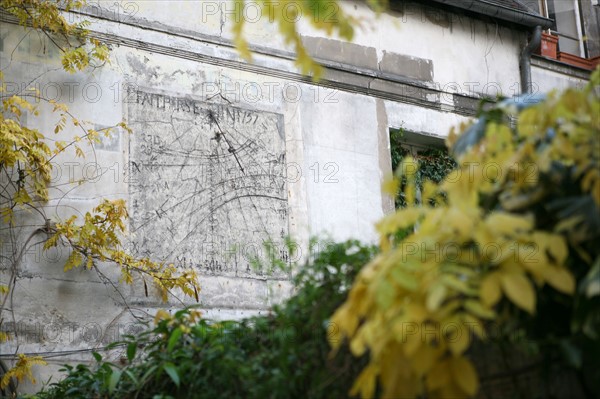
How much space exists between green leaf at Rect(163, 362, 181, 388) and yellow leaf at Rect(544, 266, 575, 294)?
2.75 metres

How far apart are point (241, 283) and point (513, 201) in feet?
19.4

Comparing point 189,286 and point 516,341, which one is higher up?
point 189,286

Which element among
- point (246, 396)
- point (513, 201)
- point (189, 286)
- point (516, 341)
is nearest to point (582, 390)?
point (516, 341)

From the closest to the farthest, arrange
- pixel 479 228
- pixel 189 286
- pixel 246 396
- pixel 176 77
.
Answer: pixel 479 228 → pixel 246 396 → pixel 189 286 → pixel 176 77

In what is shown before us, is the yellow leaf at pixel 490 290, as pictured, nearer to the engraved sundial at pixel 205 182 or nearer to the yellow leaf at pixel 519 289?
the yellow leaf at pixel 519 289

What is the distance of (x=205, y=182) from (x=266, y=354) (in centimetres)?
466

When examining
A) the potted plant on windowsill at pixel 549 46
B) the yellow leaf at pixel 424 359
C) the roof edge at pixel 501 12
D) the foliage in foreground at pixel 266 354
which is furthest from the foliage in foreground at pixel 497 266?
the potted plant on windowsill at pixel 549 46

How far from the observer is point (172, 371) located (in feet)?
17.5

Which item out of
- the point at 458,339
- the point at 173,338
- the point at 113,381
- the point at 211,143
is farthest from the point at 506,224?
the point at 211,143

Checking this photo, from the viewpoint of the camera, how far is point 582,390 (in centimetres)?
344

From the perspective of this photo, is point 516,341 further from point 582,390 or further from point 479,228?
point 479,228

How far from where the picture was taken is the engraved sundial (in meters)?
8.86

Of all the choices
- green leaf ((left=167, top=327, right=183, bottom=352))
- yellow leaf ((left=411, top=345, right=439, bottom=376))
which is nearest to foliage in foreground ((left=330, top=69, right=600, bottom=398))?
yellow leaf ((left=411, top=345, right=439, bottom=376))

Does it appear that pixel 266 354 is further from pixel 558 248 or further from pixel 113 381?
pixel 558 248
